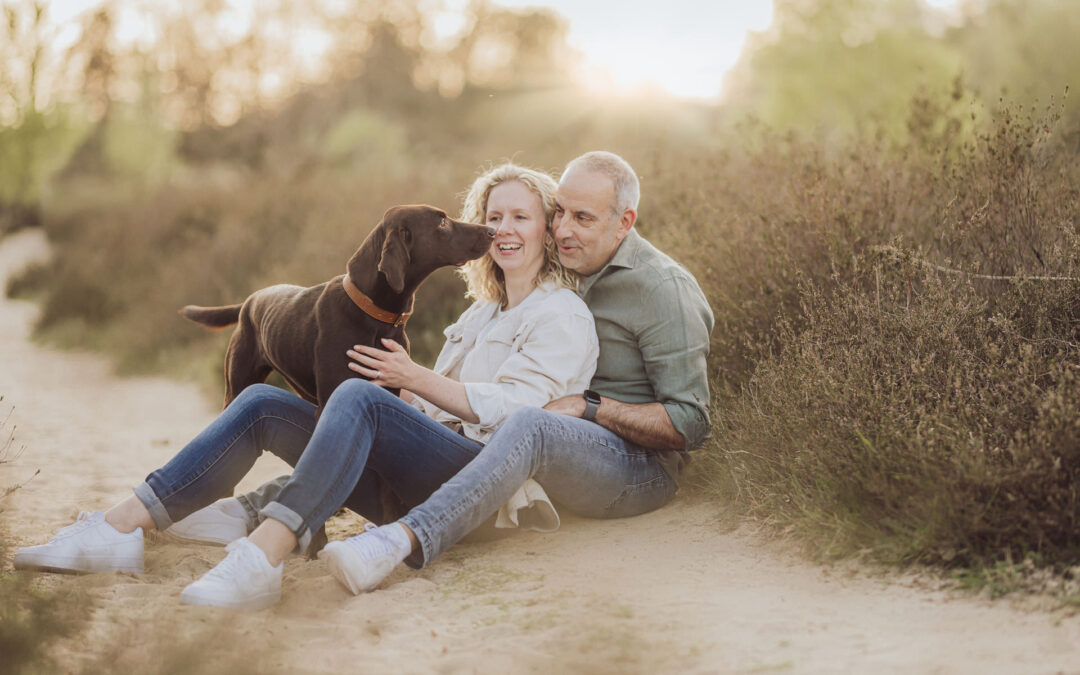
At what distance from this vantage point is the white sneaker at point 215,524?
350 cm

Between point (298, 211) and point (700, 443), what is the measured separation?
29.5ft

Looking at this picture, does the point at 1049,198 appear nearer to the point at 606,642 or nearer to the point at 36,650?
the point at 606,642

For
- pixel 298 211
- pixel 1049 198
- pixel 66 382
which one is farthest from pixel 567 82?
pixel 1049 198

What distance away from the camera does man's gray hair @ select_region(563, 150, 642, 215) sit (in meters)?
3.47

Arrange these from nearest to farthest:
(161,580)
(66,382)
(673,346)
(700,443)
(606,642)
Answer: (606,642) → (161,580) → (673,346) → (700,443) → (66,382)

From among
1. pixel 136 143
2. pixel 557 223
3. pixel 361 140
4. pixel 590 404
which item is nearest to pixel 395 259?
pixel 557 223

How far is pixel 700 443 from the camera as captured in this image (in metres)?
3.64

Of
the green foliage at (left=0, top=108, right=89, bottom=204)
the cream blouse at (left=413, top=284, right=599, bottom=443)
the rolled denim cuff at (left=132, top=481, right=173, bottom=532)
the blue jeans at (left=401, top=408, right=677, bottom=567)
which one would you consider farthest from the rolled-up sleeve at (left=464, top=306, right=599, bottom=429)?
the green foliage at (left=0, top=108, right=89, bottom=204)

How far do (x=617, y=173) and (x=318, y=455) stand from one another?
1.57 m

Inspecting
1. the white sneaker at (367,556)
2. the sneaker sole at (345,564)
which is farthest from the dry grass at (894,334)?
the sneaker sole at (345,564)

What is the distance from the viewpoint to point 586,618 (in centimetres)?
261

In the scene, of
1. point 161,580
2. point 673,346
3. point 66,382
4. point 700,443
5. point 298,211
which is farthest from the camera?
point 298,211

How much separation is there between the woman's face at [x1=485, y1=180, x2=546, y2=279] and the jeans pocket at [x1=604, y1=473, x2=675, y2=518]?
0.93m

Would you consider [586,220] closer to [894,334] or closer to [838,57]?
[894,334]
